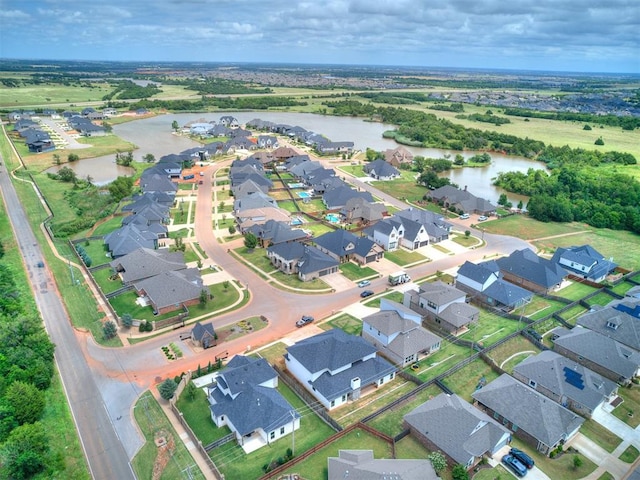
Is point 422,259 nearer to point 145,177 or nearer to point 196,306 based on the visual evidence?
point 196,306

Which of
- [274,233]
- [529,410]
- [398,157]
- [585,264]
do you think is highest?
[398,157]

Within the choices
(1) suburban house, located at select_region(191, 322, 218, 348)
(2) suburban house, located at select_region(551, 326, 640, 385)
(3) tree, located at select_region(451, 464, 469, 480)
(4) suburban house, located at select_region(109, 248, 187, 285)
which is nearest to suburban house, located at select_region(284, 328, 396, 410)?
(1) suburban house, located at select_region(191, 322, 218, 348)

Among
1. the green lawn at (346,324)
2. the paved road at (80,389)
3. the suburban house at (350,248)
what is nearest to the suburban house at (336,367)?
the green lawn at (346,324)

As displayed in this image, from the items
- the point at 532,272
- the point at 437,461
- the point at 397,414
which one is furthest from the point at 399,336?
the point at 532,272

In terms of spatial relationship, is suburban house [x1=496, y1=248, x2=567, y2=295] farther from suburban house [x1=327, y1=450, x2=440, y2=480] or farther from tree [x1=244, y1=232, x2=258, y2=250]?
tree [x1=244, y1=232, x2=258, y2=250]

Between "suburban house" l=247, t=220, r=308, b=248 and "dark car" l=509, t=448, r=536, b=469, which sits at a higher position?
"suburban house" l=247, t=220, r=308, b=248

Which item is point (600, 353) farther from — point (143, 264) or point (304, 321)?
point (143, 264)
